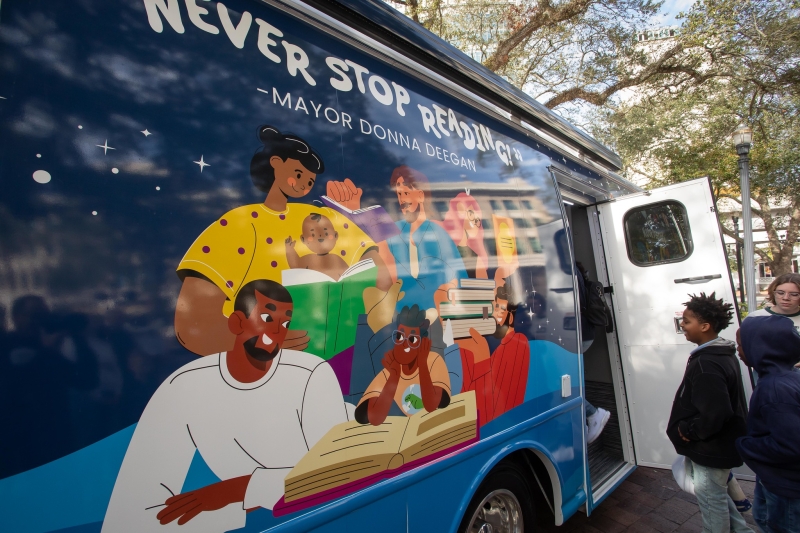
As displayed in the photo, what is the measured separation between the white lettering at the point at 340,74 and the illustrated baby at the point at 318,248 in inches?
22.8

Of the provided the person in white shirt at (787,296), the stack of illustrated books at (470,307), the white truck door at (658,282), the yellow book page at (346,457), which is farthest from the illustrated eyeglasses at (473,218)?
the person in white shirt at (787,296)

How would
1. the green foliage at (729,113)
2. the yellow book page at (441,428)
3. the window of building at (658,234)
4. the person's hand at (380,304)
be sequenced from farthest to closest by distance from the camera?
the green foliage at (729,113)
the window of building at (658,234)
the yellow book page at (441,428)
the person's hand at (380,304)

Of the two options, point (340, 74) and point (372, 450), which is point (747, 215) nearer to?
point (340, 74)

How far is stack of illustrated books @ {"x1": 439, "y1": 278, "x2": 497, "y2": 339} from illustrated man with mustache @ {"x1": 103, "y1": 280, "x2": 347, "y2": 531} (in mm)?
743

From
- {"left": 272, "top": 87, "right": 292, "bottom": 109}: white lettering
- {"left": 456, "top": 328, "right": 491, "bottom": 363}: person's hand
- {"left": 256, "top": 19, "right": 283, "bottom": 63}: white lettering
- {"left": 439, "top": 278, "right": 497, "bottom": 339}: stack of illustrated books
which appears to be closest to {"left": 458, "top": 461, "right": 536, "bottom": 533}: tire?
{"left": 456, "top": 328, "right": 491, "bottom": 363}: person's hand

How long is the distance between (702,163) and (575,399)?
13.3 m

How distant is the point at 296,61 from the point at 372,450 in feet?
5.00

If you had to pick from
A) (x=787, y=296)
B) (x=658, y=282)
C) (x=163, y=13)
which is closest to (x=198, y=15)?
(x=163, y=13)

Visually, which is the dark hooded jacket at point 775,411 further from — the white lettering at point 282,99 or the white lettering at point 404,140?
the white lettering at point 282,99

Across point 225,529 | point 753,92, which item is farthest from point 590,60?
point 225,529

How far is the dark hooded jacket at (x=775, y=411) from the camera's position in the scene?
2.35 meters

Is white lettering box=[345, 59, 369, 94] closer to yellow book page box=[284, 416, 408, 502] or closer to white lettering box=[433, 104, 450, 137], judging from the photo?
white lettering box=[433, 104, 450, 137]

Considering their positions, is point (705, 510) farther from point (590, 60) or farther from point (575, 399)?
point (590, 60)

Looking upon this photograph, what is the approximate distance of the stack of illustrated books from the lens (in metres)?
2.12
